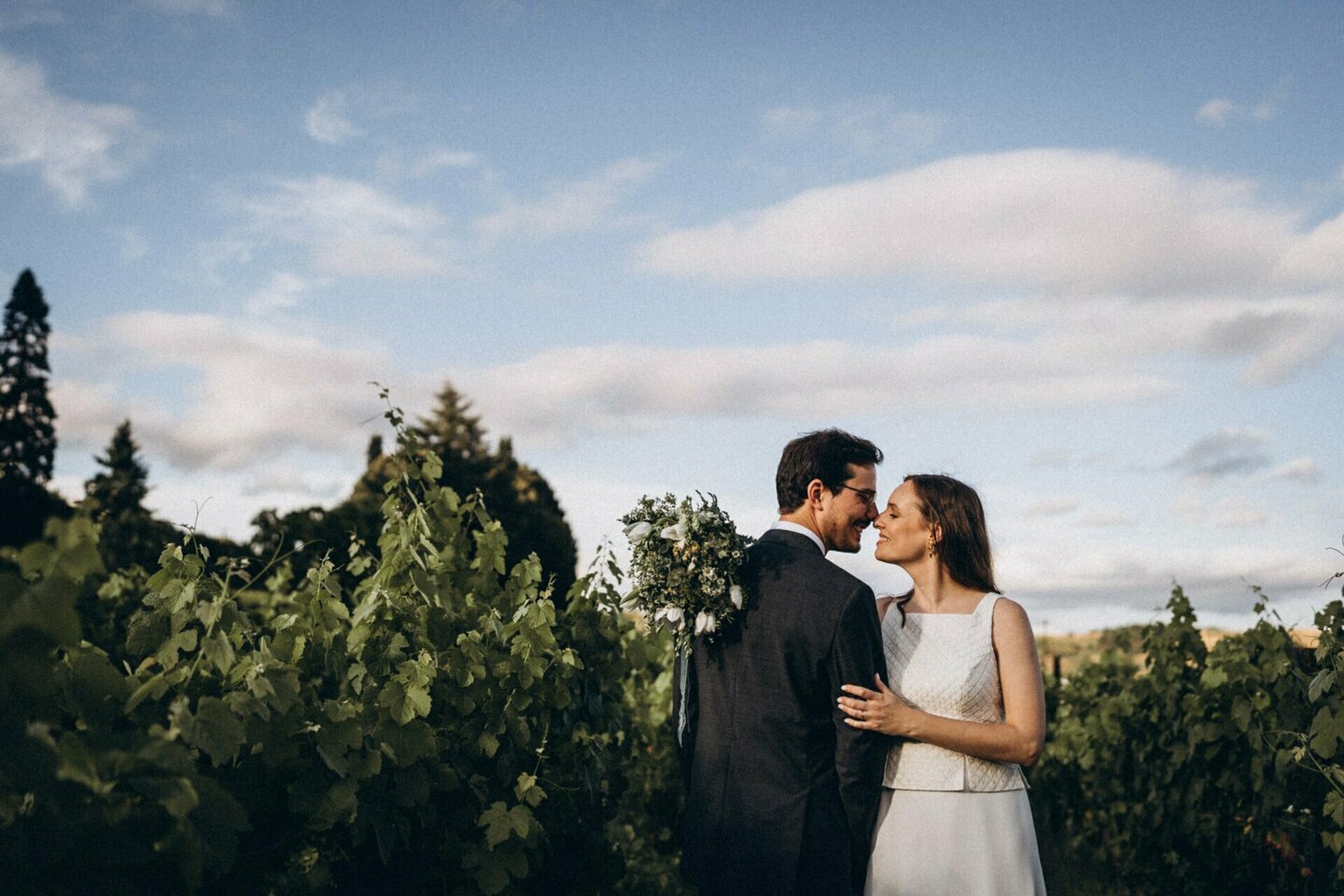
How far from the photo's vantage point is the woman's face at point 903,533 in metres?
3.87

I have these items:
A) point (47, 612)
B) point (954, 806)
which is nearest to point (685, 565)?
point (954, 806)

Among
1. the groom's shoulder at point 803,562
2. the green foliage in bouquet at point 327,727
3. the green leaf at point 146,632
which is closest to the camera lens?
the green foliage in bouquet at point 327,727

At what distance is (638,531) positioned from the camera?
12.0 ft

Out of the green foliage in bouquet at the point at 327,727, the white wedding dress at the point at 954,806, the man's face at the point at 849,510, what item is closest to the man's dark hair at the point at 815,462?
the man's face at the point at 849,510

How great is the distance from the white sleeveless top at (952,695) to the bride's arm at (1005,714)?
0.14 ft

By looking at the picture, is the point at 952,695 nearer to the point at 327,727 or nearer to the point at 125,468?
the point at 327,727

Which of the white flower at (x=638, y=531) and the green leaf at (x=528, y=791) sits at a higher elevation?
the white flower at (x=638, y=531)

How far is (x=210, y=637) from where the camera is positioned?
2.90 meters

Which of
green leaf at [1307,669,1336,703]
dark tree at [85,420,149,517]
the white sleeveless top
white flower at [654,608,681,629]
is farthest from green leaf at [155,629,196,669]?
dark tree at [85,420,149,517]

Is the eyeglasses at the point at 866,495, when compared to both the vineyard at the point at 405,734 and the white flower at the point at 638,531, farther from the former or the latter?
the vineyard at the point at 405,734

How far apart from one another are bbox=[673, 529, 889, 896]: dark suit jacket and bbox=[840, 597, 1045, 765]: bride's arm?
77 mm

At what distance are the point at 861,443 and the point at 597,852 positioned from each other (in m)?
2.06

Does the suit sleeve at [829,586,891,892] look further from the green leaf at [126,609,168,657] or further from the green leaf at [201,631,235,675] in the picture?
the green leaf at [126,609,168,657]

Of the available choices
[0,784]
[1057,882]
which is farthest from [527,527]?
[0,784]
